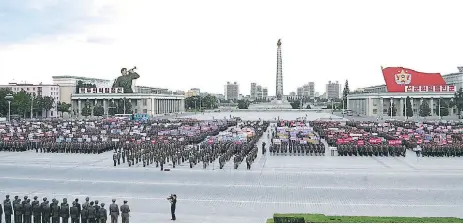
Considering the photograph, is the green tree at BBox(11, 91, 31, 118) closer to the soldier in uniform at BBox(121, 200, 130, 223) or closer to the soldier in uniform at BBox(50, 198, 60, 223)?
the soldier in uniform at BBox(50, 198, 60, 223)

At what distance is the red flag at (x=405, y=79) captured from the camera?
8844 centimetres

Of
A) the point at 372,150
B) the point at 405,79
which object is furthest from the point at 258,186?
the point at 405,79

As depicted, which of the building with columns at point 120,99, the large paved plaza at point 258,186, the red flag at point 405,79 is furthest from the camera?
the building with columns at point 120,99

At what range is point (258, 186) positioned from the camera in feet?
59.6

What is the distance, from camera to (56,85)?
321 feet

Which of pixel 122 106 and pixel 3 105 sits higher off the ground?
pixel 3 105

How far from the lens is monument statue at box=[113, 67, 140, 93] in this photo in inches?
3975

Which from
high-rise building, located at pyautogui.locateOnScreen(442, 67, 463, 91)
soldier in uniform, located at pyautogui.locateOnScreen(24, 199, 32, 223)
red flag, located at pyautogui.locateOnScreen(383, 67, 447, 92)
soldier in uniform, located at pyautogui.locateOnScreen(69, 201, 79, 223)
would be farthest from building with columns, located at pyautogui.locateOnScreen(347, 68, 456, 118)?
soldier in uniform, located at pyautogui.locateOnScreen(24, 199, 32, 223)

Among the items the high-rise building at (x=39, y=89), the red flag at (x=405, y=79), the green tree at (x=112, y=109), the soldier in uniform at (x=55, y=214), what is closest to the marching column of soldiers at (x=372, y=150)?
the soldier in uniform at (x=55, y=214)

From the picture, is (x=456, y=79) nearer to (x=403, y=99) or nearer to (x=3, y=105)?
(x=403, y=99)

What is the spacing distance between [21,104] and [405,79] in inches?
2634

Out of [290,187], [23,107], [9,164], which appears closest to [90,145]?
[9,164]

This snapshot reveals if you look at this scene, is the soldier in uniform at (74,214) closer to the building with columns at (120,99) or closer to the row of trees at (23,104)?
the row of trees at (23,104)

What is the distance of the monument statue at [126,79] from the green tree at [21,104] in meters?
25.0
